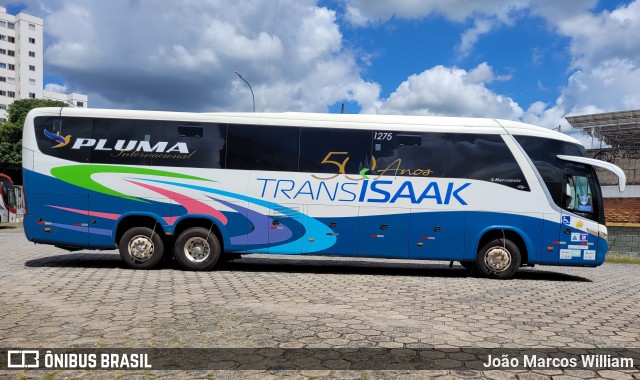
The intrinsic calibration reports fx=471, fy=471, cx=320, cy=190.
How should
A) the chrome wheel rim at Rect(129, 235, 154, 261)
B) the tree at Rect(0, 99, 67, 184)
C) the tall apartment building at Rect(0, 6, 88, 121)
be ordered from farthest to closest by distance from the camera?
the tall apartment building at Rect(0, 6, 88, 121) < the tree at Rect(0, 99, 67, 184) < the chrome wheel rim at Rect(129, 235, 154, 261)

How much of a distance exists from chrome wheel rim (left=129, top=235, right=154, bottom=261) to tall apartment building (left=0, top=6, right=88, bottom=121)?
3594 inches

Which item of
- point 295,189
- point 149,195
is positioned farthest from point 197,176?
point 295,189

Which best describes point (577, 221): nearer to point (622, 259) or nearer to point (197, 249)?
point (622, 259)

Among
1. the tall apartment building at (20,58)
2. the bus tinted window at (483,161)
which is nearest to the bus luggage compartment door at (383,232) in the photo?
the bus tinted window at (483,161)

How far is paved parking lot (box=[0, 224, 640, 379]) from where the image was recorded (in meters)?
4.65

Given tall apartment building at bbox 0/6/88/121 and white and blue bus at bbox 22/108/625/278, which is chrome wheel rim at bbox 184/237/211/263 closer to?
white and blue bus at bbox 22/108/625/278

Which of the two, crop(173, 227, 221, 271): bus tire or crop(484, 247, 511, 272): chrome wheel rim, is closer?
crop(484, 247, 511, 272): chrome wheel rim

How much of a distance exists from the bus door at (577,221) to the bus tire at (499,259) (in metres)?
0.96

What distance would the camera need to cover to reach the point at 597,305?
7.40 meters

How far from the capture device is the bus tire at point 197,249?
33.9 ft

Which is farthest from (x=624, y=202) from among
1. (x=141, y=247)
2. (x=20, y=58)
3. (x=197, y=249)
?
(x=20, y=58)

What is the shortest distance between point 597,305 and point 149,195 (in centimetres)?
876

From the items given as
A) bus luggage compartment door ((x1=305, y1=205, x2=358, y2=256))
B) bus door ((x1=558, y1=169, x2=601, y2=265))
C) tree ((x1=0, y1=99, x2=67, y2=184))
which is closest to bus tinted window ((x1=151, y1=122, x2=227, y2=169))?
bus luggage compartment door ((x1=305, y1=205, x2=358, y2=256))

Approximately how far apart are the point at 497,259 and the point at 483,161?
215cm
